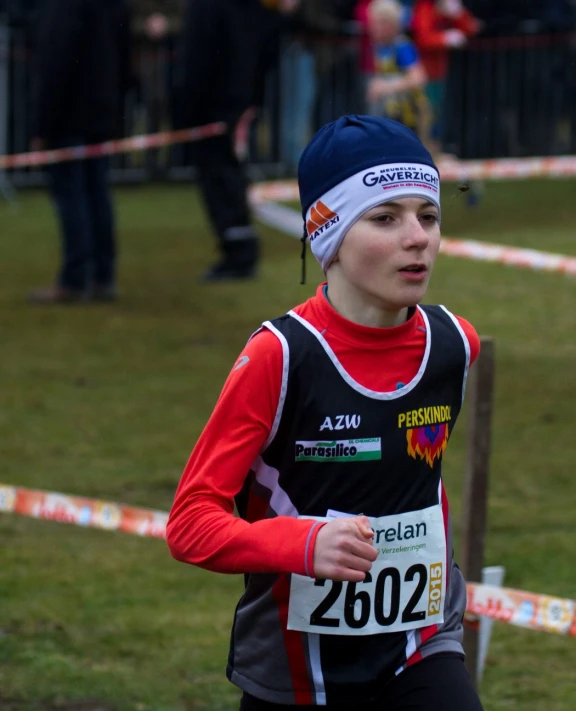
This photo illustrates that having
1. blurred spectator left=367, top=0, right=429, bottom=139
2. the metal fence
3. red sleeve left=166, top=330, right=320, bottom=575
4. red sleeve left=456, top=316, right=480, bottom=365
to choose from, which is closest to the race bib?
red sleeve left=166, top=330, right=320, bottom=575

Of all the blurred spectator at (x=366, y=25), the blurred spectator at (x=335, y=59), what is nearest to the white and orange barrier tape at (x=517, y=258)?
the blurred spectator at (x=366, y=25)

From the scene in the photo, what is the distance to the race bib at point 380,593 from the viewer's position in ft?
9.48

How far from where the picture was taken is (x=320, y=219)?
2953 millimetres

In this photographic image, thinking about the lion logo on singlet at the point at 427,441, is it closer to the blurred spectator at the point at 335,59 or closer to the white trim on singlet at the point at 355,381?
the white trim on singlet at the point at 355,381

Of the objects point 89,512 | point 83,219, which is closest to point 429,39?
point 83,219

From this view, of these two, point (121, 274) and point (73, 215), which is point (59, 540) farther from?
point (121, 274)

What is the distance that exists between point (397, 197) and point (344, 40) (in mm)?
16732

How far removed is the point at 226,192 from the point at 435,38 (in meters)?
5.80

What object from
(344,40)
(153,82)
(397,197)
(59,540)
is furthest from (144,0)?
(397,197)

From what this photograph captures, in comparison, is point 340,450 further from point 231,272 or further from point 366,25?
point 366,25

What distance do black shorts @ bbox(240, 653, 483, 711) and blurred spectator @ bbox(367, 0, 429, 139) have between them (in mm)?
11552

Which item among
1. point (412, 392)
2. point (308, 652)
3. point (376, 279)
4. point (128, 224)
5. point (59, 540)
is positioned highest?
point (376, 279)

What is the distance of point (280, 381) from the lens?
2.82 metres

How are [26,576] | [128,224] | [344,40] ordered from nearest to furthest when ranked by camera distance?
1. [26,576]
2. [128,224]
3. [344,40]
